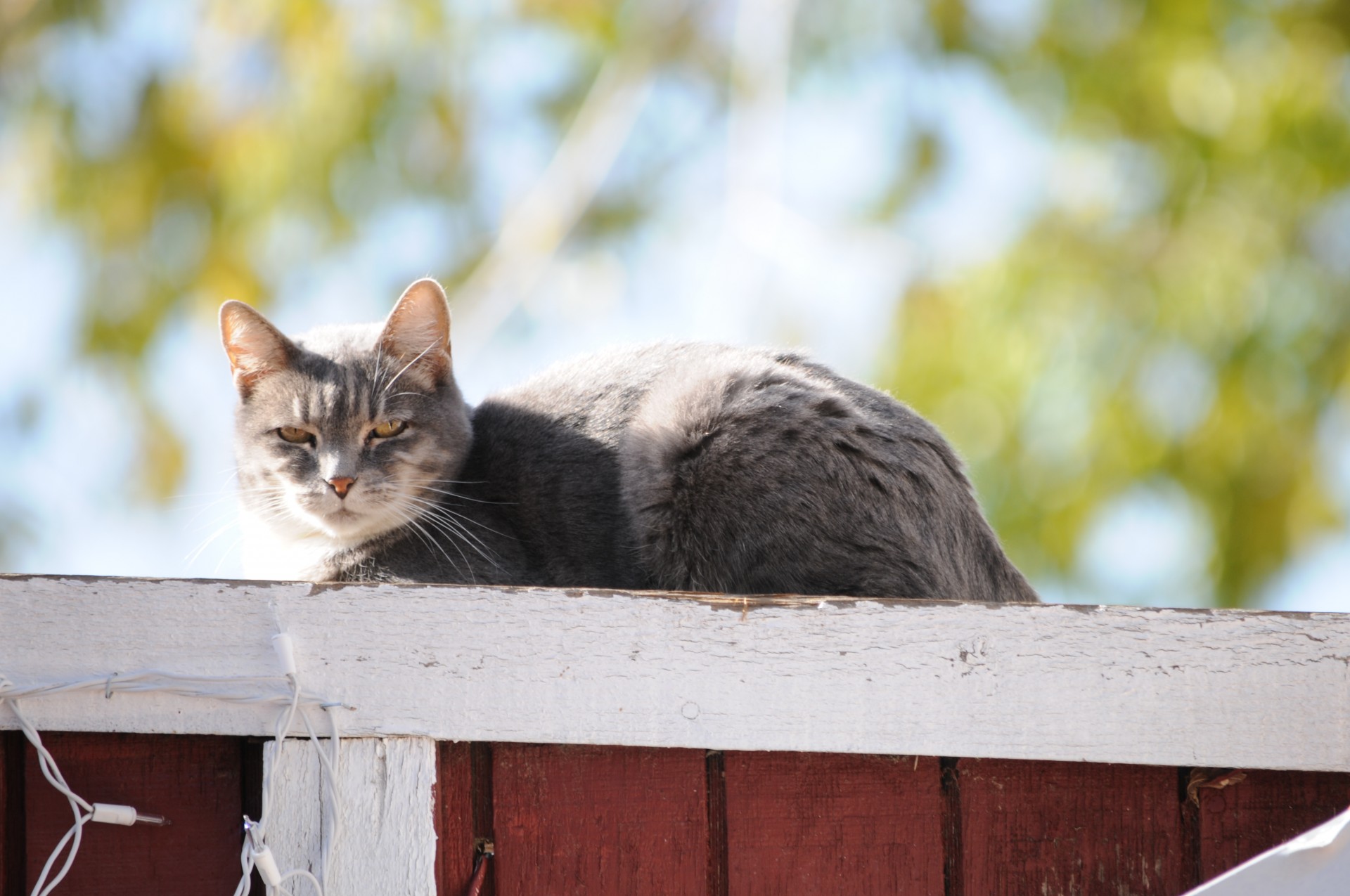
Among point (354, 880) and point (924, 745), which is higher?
point (924, 745)

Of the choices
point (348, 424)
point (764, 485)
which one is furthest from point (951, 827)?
point (348, 424)

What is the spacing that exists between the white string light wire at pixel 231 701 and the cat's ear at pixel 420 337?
3.56 ft

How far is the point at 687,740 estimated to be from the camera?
4.42ft

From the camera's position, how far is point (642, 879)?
1371 millimetres

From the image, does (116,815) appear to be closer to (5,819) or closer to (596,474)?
(5,819)

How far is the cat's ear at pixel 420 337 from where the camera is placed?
7.49ft

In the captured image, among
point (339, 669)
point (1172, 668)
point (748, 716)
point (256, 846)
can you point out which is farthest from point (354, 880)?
point (1172, 668)

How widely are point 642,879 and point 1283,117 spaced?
3737 mm

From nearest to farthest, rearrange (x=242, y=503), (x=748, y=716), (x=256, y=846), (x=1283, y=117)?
(x=256, y=846)
(x=748, y=716)
(x=242, y=503)
(x=1283, y=117)

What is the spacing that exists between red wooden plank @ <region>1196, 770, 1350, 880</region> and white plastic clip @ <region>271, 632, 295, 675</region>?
41.7 inches

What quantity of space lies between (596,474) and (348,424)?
476mm

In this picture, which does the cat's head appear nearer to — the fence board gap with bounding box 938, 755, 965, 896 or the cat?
the cat

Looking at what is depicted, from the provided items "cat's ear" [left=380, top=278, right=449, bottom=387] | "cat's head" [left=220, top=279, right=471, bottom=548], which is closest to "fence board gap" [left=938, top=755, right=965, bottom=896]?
"cat's head" [left=220, top=279, right=471, bottom=548]

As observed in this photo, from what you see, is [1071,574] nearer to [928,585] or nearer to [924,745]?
[928,585]
